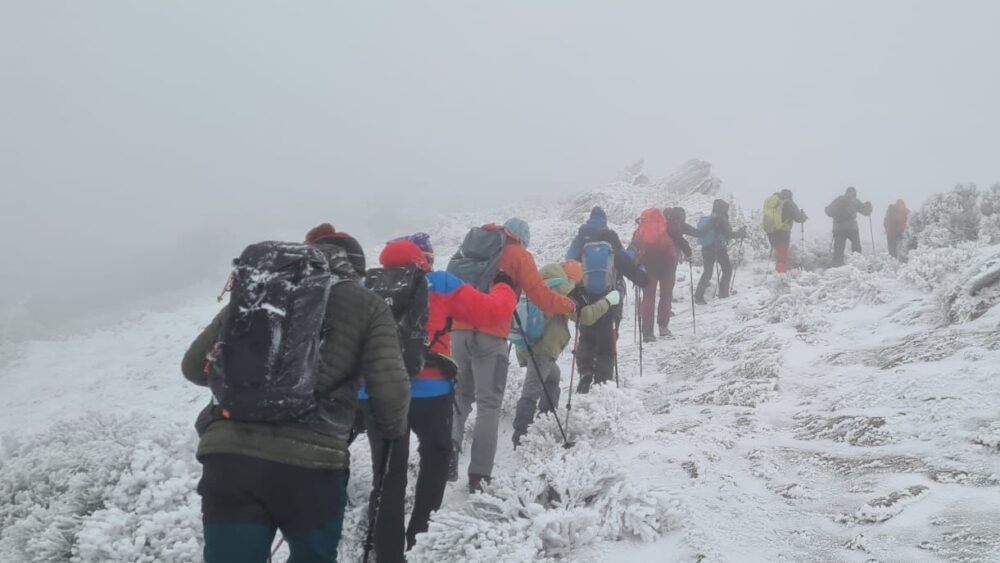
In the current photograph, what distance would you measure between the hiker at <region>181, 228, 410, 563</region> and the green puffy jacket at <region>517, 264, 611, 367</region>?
12.2 ft

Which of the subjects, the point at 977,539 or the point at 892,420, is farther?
the point at 892,420

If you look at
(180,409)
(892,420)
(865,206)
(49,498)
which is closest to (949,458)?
(892,420)

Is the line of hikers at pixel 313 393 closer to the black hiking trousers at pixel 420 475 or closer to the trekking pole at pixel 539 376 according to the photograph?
the black hiking trousers at pixel 420 475

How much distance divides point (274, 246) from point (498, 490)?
8.21 feet

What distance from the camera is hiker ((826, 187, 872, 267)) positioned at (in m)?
15.8

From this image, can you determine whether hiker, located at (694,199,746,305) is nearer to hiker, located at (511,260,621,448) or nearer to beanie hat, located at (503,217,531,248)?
hiker, located at (511,260,621,448)

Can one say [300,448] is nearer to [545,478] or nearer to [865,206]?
[545,478]

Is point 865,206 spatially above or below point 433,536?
above

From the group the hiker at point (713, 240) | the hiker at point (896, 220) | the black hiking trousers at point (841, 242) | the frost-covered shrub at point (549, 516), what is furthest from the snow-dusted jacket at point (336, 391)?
the hiker at point (896, 220)

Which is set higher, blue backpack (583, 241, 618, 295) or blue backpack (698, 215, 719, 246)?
blue backpack (698, 215, 719, 246)

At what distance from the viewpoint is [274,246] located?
2939mm

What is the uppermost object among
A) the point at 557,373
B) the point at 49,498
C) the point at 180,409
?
the point at 557,373

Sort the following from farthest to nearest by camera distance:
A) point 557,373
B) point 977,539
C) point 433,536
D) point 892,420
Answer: point 557,373, point 892,420, point 433,536, point 977,539

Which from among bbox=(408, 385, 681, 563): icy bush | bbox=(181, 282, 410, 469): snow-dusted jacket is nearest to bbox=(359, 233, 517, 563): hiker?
bbox=(408, 385, 681, 563): icy bush
